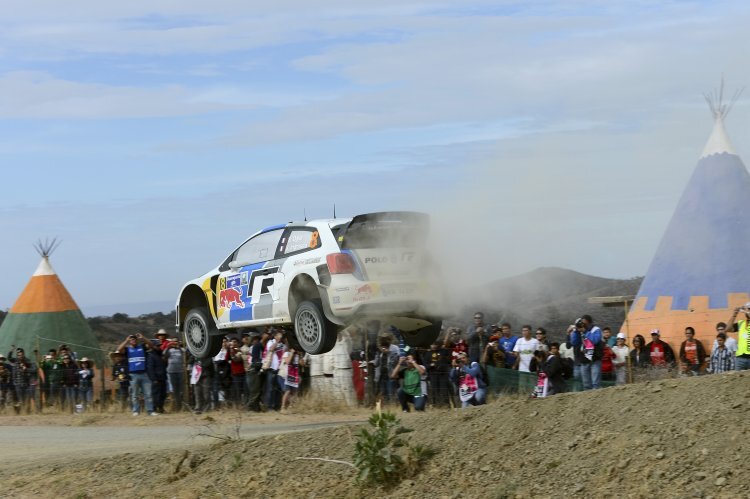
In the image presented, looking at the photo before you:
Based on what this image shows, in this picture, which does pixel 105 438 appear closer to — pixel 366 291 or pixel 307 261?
pixel 307 261

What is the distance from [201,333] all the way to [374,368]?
6.49m

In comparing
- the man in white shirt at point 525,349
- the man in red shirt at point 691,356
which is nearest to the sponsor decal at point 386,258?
the man in white shirt at point 525,349

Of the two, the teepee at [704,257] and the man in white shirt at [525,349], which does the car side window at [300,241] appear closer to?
the man in white shirt at [525,349]

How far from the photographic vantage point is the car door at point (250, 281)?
14.4 metres

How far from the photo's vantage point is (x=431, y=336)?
14.6 meters

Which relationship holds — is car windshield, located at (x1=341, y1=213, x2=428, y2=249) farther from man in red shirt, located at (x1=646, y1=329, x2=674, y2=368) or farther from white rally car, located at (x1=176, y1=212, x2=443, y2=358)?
man in red shirt, located at (x1=646, y1=329, x2=674, y2=368)

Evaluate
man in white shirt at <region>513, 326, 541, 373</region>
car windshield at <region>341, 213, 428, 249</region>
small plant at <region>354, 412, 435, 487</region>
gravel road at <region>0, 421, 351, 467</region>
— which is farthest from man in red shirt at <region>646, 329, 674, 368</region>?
small plant at <region>354, 412, 435, 487</region>

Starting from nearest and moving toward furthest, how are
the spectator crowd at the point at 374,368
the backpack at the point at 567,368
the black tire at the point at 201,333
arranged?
the black tire at the point at 201,333
the backpack at the point at 567,368
the spectator crowd at the point at 374,368

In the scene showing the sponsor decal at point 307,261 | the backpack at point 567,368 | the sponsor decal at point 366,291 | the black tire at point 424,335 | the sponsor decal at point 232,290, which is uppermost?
the sponsor decal at point 307,261

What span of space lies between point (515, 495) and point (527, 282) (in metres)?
7.64

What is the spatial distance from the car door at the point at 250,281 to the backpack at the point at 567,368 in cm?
573

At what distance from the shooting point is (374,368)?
21.6m

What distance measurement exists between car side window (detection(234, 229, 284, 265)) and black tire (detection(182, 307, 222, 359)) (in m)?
1.16

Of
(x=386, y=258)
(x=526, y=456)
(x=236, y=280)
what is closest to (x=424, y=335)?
(x=386, y=258)
